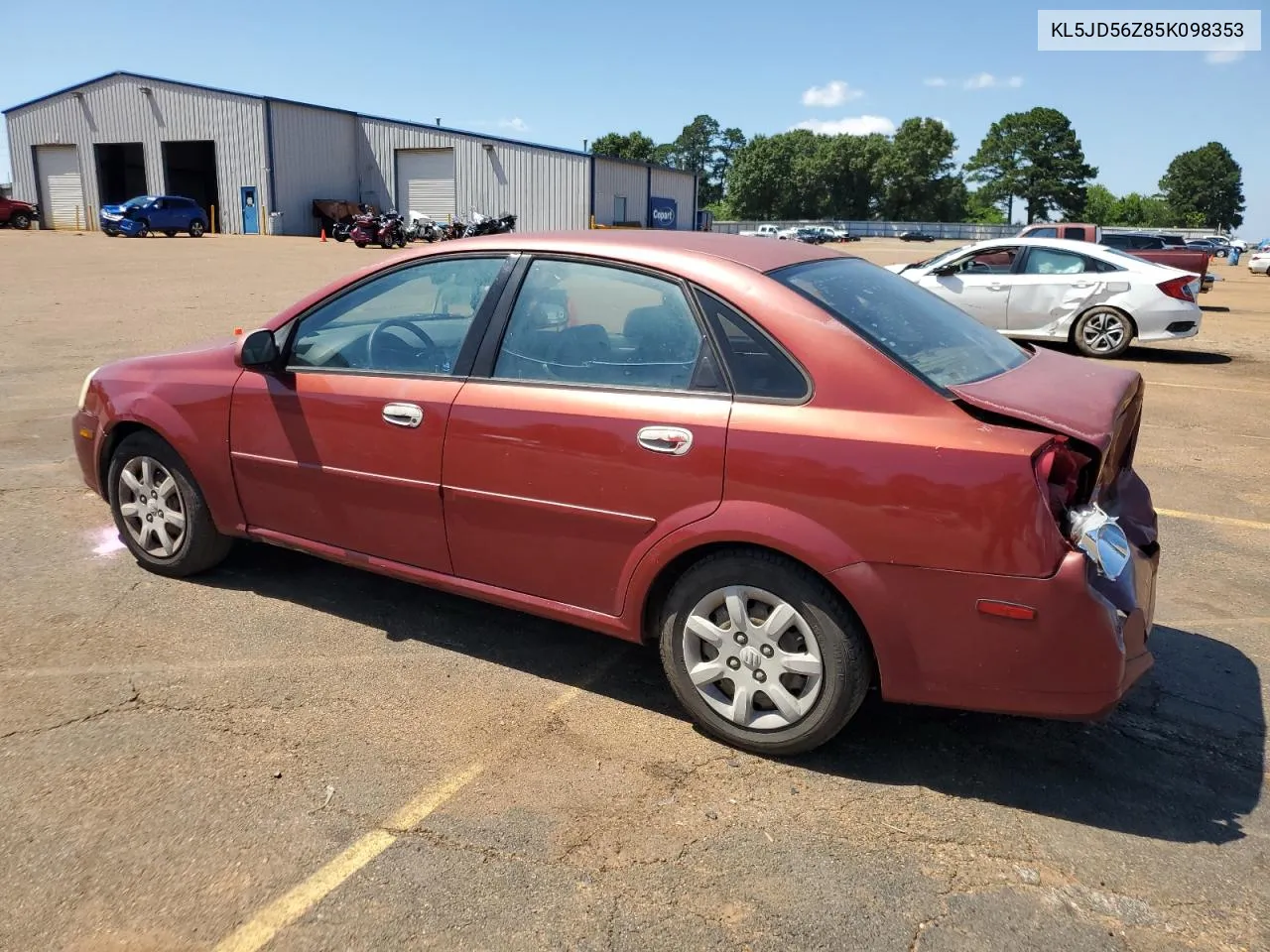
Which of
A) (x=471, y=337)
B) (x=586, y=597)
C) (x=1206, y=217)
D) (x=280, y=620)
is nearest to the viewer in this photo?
(x=586, y=597)

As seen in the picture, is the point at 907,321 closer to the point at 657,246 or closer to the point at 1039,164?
the point at 657,246

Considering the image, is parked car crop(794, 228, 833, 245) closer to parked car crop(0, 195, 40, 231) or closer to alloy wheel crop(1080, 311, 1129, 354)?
parked car crop(0, 195, 40, 231)

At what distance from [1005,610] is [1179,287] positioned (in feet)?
36.9

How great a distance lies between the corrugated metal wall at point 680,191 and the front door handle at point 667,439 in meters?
51.2

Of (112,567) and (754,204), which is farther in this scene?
(754,204)

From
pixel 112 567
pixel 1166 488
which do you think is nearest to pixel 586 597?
pixel 112 567

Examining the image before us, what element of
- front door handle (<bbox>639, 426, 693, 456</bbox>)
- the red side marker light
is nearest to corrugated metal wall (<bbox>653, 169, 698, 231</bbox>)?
front door handle (<bbox>639, 426, 693, 456</bbox>)

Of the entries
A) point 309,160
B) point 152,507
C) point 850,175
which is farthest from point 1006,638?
point 850,175

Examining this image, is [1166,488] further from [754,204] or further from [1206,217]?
[1206,217]

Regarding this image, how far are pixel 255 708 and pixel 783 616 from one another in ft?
6.30

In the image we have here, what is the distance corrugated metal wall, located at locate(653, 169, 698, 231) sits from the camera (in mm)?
53562

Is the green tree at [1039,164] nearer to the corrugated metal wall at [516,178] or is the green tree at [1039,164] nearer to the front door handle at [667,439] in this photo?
the corrugated metal wall at [516,178]

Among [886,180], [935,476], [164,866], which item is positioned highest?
[886,180]

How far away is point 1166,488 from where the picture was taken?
258 inches
